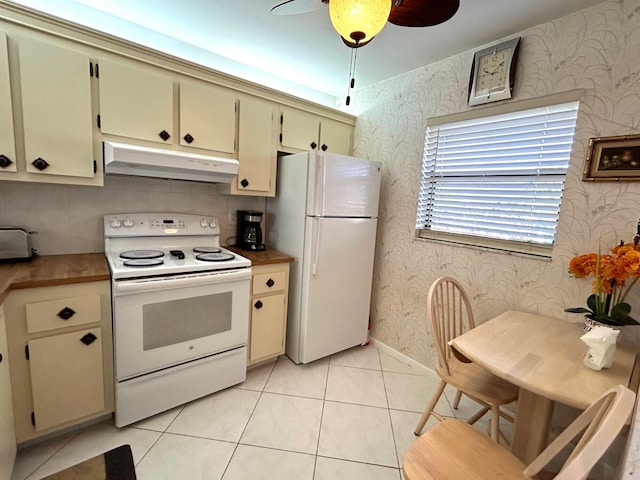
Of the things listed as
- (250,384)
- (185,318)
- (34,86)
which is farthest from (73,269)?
(250,384)

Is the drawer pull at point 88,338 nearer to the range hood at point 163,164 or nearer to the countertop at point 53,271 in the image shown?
the countertop at point 53,271

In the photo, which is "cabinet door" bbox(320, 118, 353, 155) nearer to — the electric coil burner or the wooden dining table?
the electric coil burner

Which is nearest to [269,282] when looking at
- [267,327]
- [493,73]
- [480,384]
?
[267,327]

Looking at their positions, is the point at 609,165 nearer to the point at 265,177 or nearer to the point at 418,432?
the point at 418,432

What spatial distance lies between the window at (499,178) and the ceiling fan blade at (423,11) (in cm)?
103

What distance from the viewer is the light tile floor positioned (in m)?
1.48

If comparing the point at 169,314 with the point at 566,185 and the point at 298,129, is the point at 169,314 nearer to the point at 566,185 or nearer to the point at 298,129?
the point at 298,129

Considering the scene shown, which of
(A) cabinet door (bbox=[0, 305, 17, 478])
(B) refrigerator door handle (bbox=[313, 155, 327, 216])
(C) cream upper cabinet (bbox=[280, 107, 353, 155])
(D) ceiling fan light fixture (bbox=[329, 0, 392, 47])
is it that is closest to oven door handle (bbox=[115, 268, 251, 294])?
(A) cabinet door (bbox=[0, 305, 17, 478])

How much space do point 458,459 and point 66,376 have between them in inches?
72.4

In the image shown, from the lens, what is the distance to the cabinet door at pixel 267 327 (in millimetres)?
2178

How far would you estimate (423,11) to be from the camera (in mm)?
1142

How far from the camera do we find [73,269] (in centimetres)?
158

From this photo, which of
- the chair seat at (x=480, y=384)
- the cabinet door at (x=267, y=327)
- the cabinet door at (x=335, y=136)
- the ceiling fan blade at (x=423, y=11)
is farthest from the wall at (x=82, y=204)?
the chair seat at (x=480, y=384)

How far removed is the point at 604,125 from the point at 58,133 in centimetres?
285
